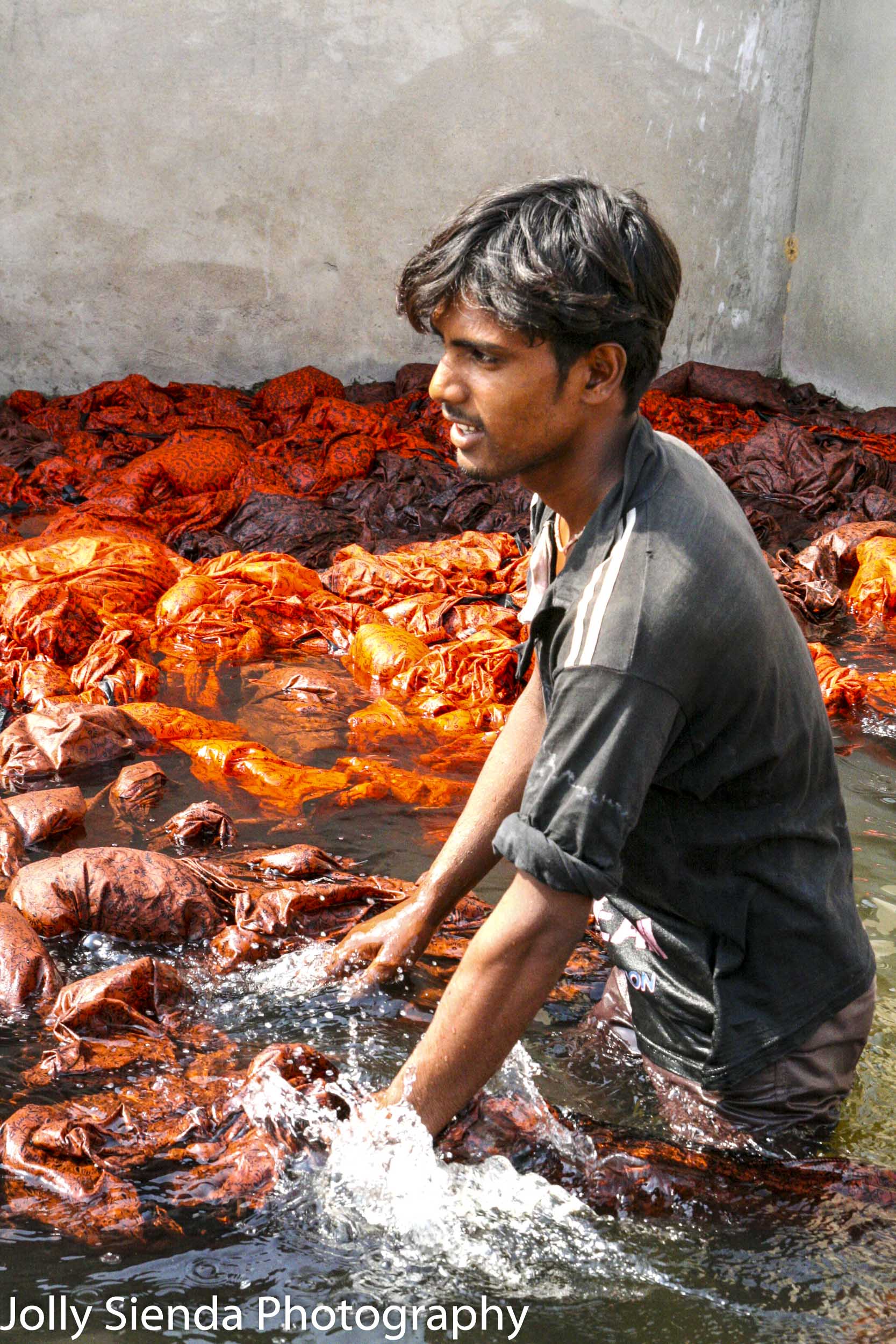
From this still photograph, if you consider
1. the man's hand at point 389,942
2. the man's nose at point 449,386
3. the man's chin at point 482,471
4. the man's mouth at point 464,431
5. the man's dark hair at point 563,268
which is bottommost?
the man's hand at point 389,942

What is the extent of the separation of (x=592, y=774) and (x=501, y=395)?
1.86ft

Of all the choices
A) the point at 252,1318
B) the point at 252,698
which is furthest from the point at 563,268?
the point at 252,698

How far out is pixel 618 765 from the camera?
1.66m

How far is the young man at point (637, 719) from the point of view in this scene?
66.3 inches

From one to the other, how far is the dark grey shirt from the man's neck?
0.03 m

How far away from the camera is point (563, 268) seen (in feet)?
5.53

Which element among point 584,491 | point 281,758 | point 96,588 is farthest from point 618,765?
point 96,588

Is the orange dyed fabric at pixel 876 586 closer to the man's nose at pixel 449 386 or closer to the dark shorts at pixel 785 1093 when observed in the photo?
the dark shorts at pixel 785 1093

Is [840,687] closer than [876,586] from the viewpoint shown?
Yes

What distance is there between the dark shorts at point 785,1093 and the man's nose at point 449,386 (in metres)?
1.27

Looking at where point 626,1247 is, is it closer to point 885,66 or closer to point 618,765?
point 618,765

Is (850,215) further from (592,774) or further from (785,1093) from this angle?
(592,774)

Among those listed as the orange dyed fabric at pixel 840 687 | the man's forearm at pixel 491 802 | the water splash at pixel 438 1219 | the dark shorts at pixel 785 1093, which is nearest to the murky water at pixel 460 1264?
the water splash at pixel 438 1219

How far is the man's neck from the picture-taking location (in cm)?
184
